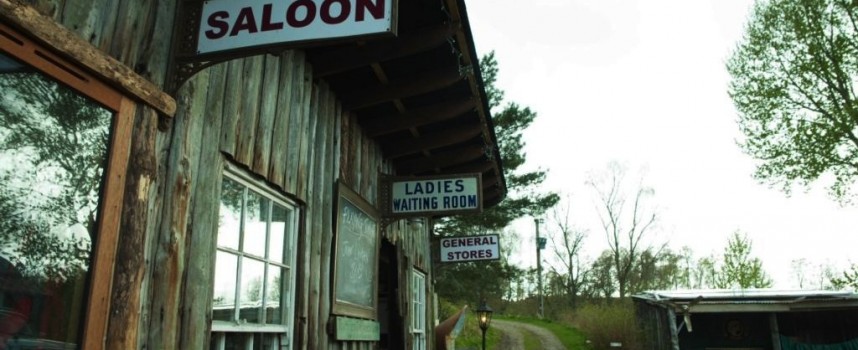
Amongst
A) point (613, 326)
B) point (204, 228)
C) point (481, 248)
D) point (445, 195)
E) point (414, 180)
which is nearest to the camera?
point (204, 228)

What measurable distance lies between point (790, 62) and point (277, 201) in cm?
1803

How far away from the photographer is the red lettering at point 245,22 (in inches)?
113

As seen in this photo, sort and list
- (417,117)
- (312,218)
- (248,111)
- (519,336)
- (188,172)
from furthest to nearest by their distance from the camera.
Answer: (519,336) < (417,117) < (312,218) < (248,111) < (188,172)

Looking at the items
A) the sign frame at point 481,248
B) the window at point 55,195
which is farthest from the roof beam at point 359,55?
the sign frame at point 481,248

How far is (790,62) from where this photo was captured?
17.8m

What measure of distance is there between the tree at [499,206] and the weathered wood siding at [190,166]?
1650 centimetres

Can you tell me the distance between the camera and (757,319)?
17.1 meters

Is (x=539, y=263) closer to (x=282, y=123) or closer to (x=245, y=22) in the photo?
(x=282, y=123)

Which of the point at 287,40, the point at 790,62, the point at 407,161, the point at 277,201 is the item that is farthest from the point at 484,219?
the point at 287,40

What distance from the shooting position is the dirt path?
27406mm

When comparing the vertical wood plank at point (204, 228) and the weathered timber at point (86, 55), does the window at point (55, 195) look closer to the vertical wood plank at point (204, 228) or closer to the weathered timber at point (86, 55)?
the weathered timber at point (86, 55)

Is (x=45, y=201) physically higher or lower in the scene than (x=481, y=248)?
lower

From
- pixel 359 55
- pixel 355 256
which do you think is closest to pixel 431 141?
pixel 355 256

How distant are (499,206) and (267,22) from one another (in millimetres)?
18964
